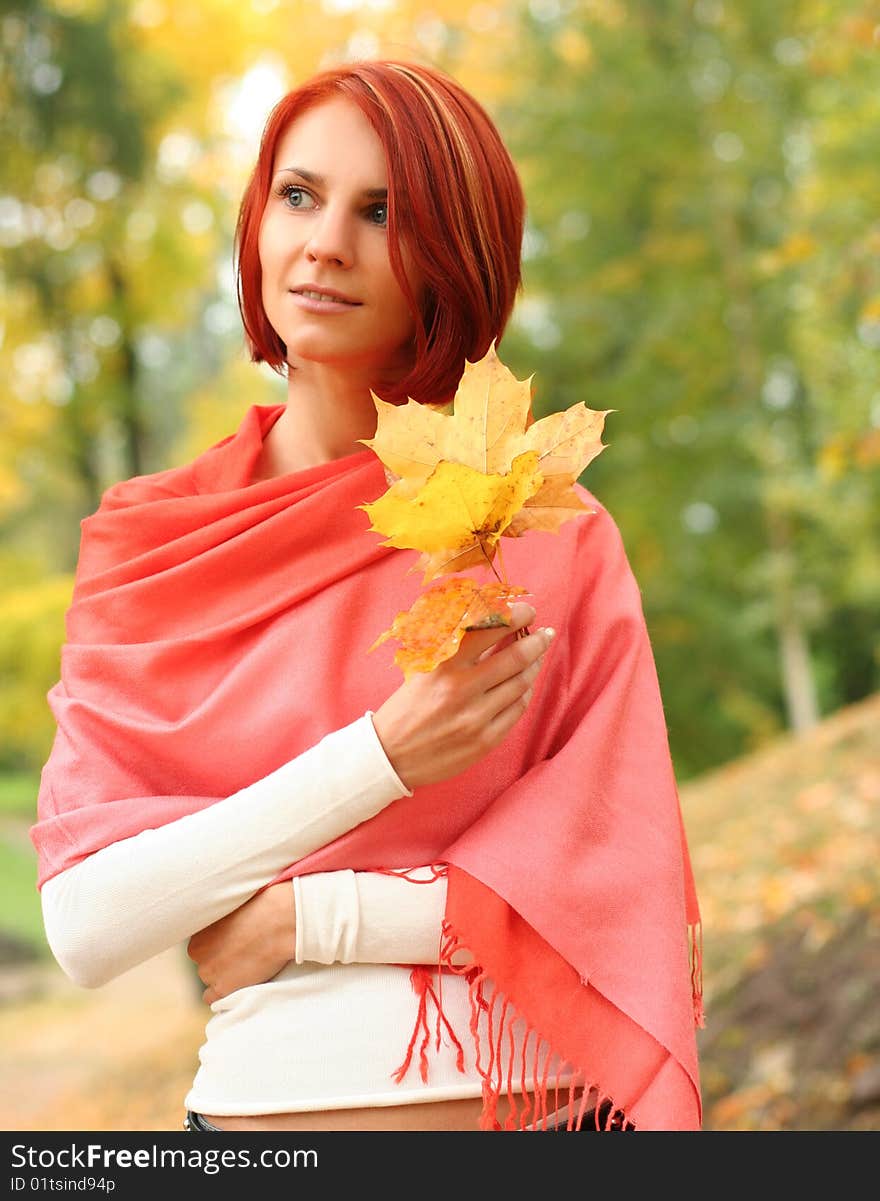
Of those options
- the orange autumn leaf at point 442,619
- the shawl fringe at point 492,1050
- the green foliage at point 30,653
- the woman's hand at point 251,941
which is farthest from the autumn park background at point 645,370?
the orange autumn leaf at point 442,619

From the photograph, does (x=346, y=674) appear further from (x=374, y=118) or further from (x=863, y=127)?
(x=863, y=127)

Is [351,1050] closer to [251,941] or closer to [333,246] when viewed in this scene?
[251,941]

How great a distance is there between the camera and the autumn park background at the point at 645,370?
4.11m

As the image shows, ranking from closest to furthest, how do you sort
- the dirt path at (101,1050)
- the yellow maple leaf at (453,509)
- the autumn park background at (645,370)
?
the yellow maple leaf at (453,509), the autumn park background at (645,370), the dirt path at (101,1050)

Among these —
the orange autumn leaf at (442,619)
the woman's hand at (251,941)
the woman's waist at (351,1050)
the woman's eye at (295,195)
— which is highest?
the woman's eye at (295,195)

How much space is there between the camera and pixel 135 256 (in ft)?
21.3

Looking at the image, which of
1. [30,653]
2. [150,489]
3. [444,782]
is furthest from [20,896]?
[444,782]

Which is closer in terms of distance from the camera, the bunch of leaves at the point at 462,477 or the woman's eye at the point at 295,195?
the bunch of leaves at the point at 462,477

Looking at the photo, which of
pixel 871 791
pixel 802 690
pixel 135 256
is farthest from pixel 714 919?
pixel 802 690

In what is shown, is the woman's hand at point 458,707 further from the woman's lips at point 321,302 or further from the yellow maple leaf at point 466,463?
the woman's lips at point 321,302

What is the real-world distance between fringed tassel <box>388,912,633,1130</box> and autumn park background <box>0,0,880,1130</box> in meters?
2.10

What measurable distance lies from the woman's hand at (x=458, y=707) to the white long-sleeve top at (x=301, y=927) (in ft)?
0.07

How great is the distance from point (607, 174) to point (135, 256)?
13.1 ft
